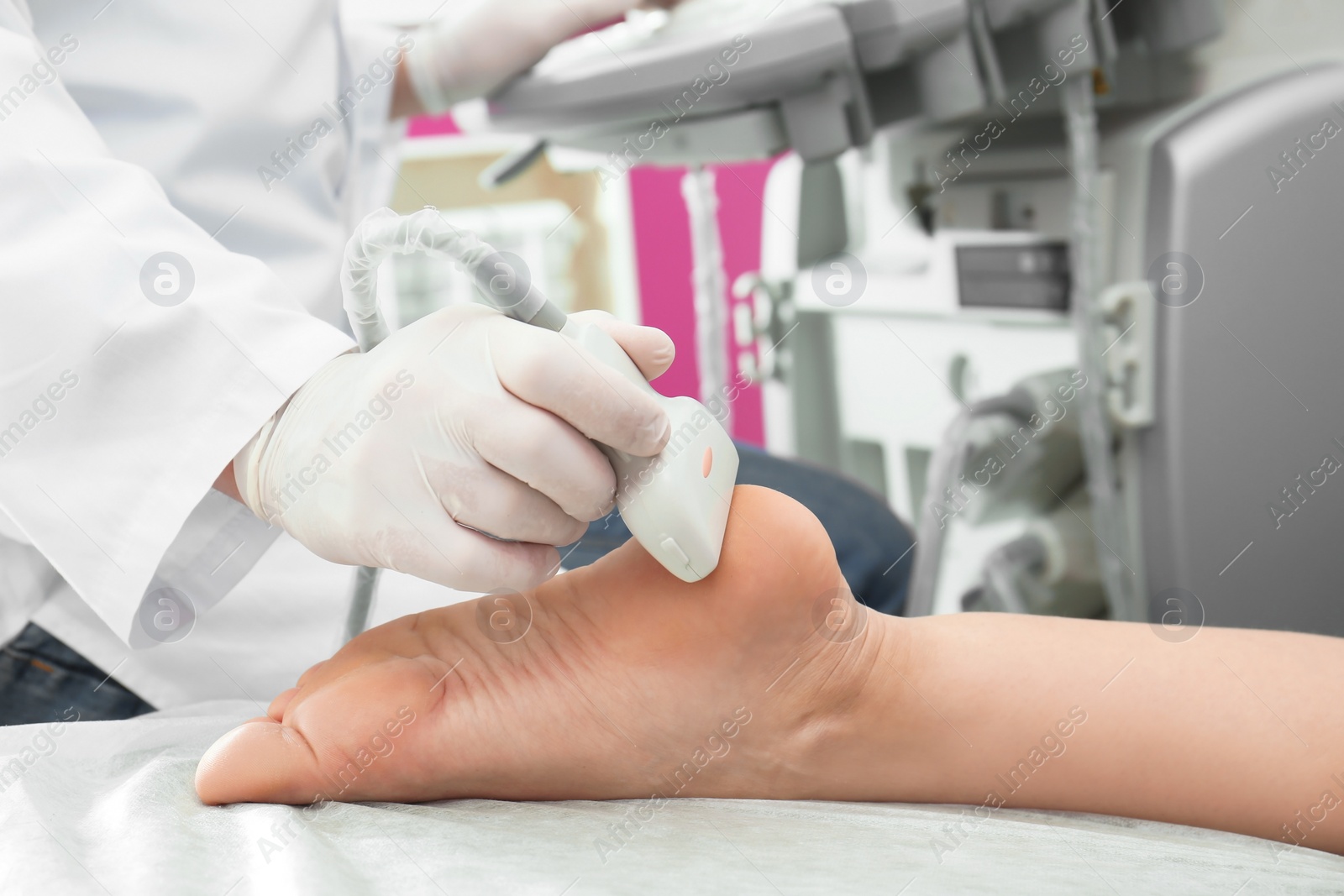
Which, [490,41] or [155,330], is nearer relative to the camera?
[155,330]

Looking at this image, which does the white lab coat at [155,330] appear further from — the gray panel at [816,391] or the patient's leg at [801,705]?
the gray panel at [816,391]

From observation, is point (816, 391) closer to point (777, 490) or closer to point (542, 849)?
point (777, 490)

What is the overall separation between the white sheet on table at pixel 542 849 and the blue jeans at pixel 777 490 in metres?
0.15

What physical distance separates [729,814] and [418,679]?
185 millimetres

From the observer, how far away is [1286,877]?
0.47 m

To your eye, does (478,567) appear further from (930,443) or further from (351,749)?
(930,443)

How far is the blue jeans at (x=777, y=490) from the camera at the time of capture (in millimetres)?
688

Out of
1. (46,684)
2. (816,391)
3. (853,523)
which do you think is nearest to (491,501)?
(46,684)

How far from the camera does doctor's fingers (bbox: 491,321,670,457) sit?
467mm

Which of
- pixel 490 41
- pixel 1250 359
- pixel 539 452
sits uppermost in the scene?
pixel 490 41

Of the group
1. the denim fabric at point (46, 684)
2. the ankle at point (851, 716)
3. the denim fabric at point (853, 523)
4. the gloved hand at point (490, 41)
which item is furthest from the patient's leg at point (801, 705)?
the gloved hand at point (490, 41)

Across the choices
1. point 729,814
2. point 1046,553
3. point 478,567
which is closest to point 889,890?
point 729,814

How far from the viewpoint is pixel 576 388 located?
0.47 m

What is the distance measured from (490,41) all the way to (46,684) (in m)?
0.81
